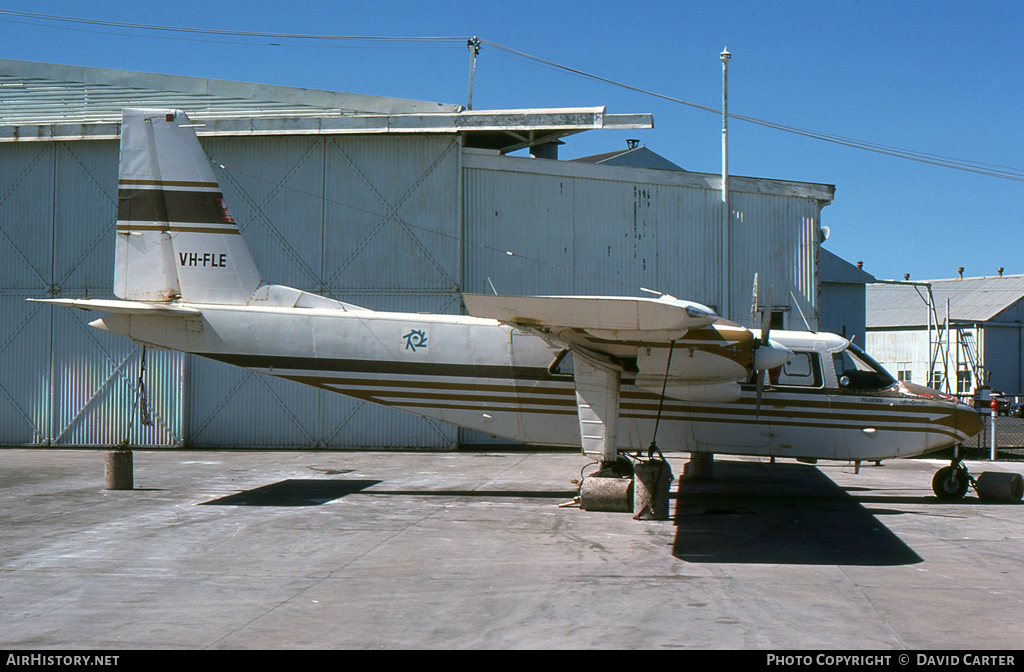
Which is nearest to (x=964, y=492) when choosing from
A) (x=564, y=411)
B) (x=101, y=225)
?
(x=564, y=411)

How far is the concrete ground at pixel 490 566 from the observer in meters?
6.53

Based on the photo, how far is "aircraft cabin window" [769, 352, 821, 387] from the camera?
13750mm

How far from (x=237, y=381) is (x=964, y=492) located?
59.7 ft

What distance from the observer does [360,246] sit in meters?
22.7

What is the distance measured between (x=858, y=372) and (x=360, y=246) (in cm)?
1407

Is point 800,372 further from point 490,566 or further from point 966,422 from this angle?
point 490,566

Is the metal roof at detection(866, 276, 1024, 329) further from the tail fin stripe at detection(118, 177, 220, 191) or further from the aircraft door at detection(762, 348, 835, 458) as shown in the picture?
the tail fin stripe at detection(118, 177, 220, 191)

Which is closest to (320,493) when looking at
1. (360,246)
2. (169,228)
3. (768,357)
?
(169,228)

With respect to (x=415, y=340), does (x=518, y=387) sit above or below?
below

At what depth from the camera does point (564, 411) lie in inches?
542

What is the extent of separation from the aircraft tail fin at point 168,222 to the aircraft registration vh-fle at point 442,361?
0.02 meters

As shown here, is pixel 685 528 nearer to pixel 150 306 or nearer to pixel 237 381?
pixel 150 306

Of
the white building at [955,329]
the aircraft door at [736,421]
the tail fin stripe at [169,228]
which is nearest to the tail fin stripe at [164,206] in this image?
the tail fin stripe at [169,228]

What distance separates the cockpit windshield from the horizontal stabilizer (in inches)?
440
